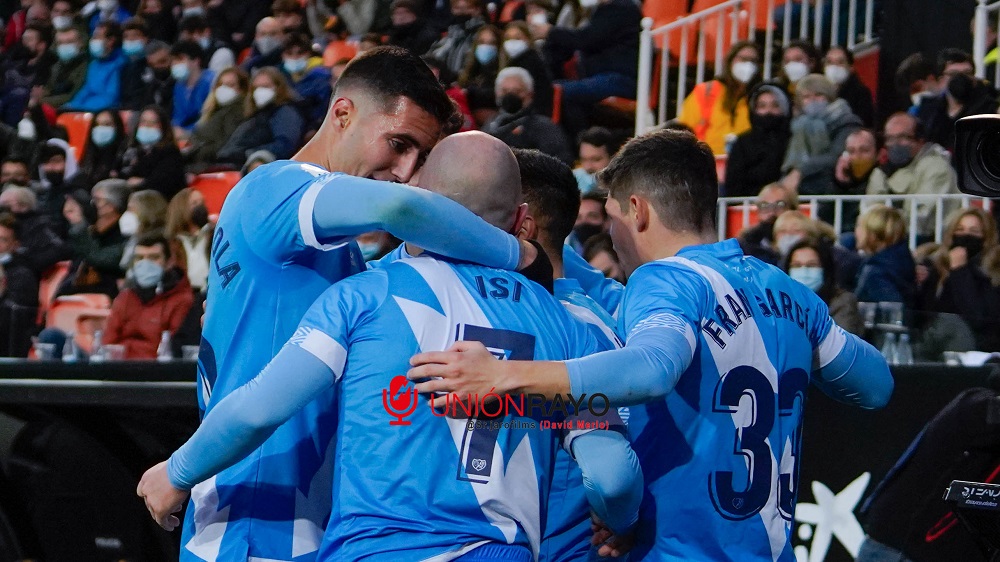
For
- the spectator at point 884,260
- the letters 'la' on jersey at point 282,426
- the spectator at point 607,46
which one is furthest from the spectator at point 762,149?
the letters 'la' on jersey at point 282,426

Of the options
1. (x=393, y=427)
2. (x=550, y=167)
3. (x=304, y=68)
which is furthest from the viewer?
(x=304, y=68)

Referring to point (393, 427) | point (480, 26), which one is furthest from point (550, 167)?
point (480, 26)

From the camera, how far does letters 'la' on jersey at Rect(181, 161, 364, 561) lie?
2.69 m

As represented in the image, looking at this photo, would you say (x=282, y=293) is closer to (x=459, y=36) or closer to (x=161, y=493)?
(x=161, y=493)

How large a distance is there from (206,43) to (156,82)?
2.16 ft

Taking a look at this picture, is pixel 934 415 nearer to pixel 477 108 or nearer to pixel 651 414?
pixel 651 414

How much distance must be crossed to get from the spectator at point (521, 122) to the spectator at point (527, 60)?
0.09m

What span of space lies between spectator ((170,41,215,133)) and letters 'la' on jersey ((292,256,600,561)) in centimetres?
995

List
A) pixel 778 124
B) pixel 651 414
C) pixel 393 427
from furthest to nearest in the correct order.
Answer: pixel 778 124
pixel 651 414
pixel 393 427

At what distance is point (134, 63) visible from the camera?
12898mm

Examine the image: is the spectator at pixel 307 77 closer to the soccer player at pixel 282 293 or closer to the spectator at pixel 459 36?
the spectator at pixel 459 36

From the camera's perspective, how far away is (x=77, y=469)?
439cm

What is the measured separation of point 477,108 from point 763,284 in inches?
261

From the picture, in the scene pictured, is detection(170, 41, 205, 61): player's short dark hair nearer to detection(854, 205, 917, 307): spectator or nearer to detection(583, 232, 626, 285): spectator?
detection(583, 232, 626, 285): spectator
